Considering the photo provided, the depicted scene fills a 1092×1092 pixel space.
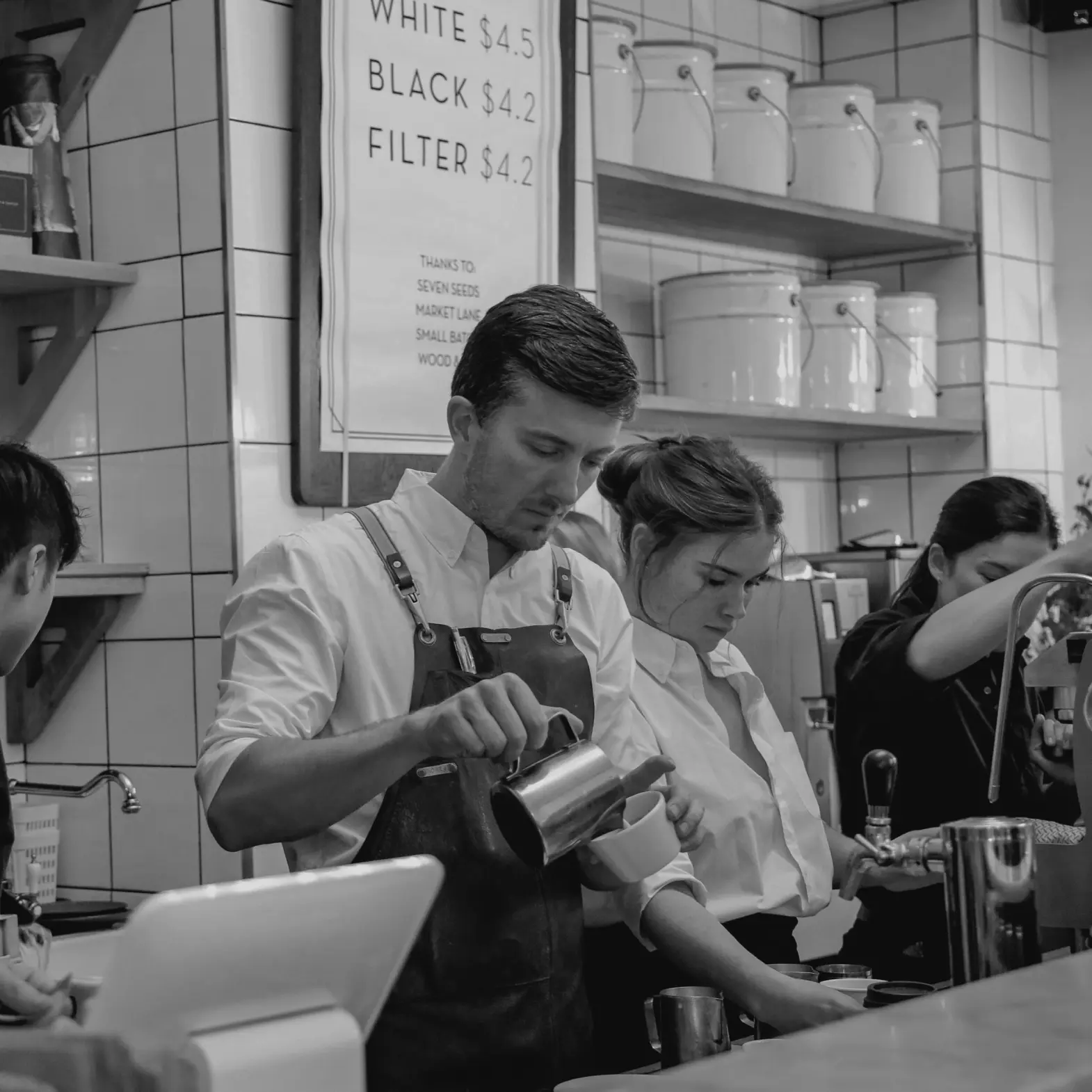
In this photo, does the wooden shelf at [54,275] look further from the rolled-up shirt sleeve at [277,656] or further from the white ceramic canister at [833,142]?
the white ceramic canister at [833,142]

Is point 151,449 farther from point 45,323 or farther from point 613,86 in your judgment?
point 613,86

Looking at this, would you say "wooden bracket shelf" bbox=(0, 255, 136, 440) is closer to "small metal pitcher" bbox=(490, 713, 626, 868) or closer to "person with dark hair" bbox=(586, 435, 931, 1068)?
"person with dark hair" bbox=(586, 435, 931, 1068)

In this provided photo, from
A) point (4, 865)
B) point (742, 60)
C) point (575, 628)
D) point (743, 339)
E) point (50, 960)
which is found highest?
point (742, 60)

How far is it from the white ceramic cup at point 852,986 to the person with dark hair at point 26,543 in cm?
93

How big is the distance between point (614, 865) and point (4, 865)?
3.00 feet

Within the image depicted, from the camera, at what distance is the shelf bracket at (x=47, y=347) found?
283 centimetres

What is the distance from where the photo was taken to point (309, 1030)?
32.3 inches

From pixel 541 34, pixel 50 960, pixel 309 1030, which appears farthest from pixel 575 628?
pixel 541 34

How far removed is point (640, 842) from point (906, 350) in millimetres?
3021

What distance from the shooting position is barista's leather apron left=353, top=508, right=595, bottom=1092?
180 cm

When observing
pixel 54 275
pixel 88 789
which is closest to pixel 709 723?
pixel 88 789

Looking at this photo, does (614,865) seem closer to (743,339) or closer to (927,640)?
(927,640)

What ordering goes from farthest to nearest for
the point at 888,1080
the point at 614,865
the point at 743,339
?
the point at 743,339 < the point at 614,865 < the point at 888,1080

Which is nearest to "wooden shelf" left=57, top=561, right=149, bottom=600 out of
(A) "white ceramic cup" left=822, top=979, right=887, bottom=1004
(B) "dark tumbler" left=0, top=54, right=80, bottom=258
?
(B) "dark tumbler" left=0, top=54, right=80, bottom=258
